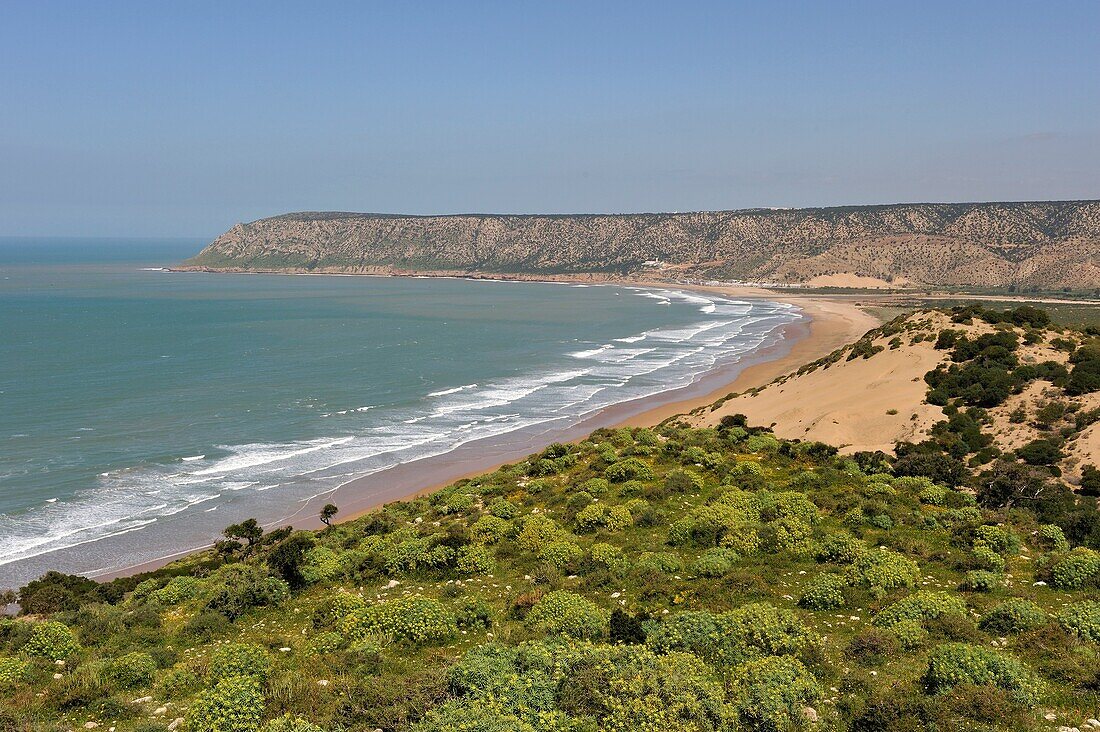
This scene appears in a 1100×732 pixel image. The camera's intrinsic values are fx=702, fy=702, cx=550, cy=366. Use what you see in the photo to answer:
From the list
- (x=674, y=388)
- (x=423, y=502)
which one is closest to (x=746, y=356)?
(x=674, y=388)

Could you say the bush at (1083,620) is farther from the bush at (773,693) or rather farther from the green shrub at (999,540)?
the bush at (773,693)

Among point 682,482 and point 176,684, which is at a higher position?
point 176,684

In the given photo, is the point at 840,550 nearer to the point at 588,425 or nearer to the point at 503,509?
the point at 503,509

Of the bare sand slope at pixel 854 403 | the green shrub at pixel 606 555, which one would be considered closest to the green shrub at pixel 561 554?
the green shrub at pixel 606 555

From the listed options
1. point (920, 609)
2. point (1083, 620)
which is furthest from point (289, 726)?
point (1083, 620)

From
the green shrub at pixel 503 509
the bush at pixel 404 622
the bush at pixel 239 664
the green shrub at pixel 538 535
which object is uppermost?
the bush at pixel 239 664

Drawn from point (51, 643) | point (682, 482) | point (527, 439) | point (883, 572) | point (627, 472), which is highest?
point (883, 572)
